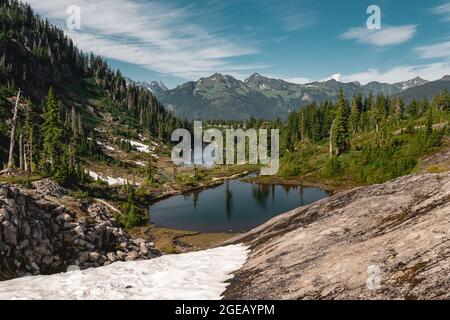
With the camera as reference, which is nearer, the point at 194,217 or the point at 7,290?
the point at 7,290

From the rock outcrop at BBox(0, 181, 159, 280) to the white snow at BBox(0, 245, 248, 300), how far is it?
15.7 feet

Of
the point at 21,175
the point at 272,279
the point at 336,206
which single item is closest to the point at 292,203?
the point at 21,175

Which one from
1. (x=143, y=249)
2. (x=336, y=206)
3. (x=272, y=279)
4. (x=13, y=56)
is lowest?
(x=143, y=249)

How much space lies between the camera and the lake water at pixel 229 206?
71.4 meters

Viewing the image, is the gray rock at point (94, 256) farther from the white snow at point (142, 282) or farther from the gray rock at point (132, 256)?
the white snow at point (142, 282)

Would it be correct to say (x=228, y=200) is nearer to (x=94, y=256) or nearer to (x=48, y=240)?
(x=94, y=256)

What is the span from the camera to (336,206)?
75.2 ft

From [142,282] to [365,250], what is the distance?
32.5 ft

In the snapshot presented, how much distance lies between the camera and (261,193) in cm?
10412

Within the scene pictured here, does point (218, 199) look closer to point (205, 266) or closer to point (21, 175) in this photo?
point (21, 175)

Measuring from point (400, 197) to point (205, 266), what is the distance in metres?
10.5

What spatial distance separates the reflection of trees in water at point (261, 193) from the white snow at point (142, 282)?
219 ft
